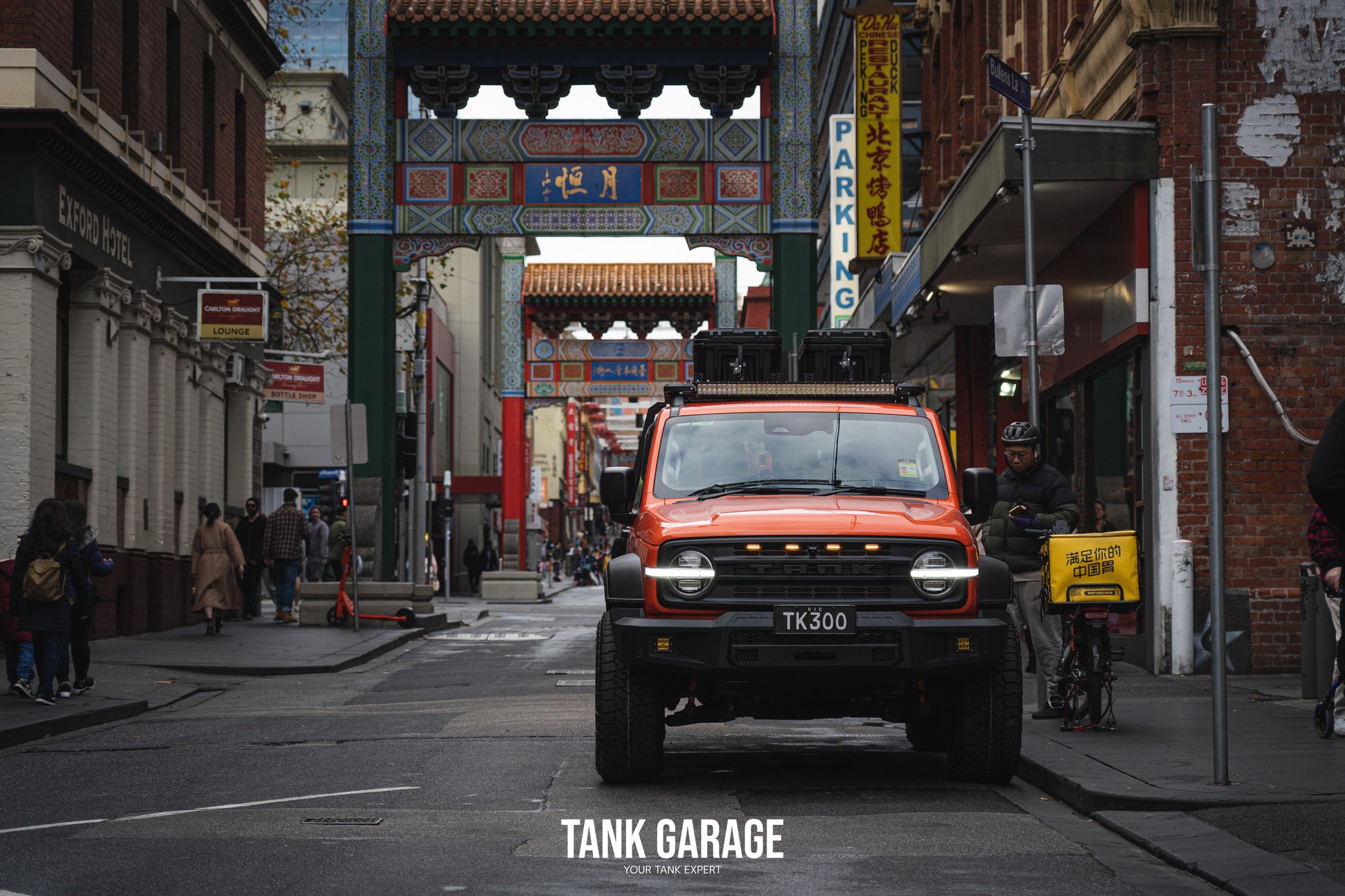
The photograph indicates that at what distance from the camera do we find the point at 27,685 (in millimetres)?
14719

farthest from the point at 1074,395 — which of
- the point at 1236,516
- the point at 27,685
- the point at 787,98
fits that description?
the point at 27,685

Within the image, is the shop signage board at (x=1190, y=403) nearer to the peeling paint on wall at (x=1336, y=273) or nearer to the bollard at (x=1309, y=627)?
the peeling paint on wall at (x=1336, y=273)

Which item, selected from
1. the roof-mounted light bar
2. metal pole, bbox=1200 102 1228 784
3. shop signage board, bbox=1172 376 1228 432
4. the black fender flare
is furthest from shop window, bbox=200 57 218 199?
metal pole, bbox=1200 102 1228 784

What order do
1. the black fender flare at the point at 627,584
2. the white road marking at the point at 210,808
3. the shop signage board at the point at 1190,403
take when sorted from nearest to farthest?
1. the white road marking at the point at 210,808
2. the black fender flare at the point at 627,584
3. the shop signage board at the point at 1190,403

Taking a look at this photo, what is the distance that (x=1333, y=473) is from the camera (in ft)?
20.5

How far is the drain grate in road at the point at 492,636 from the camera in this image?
2555 centimetres

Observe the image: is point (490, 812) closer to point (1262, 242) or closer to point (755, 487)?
point (755, 487)

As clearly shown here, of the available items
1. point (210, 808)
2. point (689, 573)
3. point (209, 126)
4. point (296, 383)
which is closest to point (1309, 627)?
point (689, 573)

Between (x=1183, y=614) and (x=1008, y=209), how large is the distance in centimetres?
474

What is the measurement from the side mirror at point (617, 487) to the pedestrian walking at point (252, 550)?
18229 mm

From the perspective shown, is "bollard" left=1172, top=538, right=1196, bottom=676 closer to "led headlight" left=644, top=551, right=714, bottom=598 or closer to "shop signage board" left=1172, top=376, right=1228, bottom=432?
"shop signage board" left=1172, top=376, right=1228, bottom=432

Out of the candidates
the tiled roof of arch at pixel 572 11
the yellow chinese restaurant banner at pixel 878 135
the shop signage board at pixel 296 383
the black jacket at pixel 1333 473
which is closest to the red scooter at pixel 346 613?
the shop signage board at pixel 296 383

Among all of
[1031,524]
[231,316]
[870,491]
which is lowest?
[1031,524]

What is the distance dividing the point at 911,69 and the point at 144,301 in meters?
26.5
